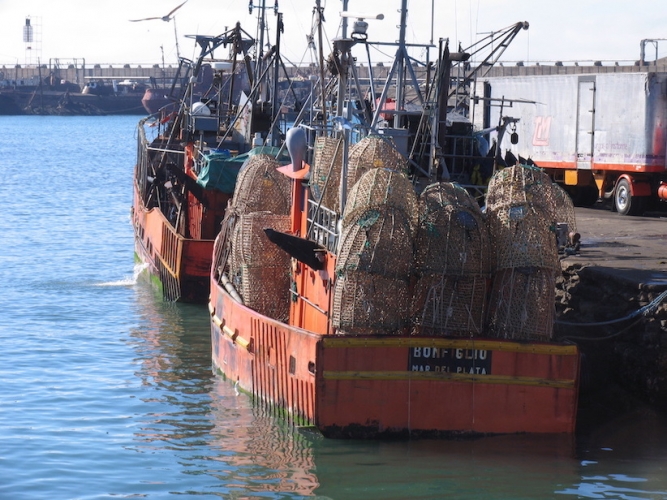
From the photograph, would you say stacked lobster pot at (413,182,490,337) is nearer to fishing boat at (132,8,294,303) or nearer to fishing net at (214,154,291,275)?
fishing net at (214,154,291,275)

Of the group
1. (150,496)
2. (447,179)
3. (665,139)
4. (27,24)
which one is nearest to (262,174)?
(447,179)

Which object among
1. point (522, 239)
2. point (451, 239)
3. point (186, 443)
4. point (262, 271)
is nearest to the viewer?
point (451, 239)

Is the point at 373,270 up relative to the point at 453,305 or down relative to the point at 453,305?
up

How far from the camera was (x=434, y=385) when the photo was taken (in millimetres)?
12266

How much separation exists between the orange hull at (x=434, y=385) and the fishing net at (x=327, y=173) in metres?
2.40

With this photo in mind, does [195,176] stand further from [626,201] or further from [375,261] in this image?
[375,261]

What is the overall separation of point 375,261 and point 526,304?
5.78 feet

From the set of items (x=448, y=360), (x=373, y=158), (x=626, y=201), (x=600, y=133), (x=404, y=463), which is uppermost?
(x=600, y=133)

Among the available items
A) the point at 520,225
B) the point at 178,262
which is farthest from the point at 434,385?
the point at 178,262

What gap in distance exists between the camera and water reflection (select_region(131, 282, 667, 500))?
11.7 m

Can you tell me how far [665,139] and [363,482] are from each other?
13993mm

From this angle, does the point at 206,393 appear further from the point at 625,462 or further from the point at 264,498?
the point at 625,462

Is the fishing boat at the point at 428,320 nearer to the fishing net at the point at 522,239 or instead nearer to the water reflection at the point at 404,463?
the fishing net at the point at 522,239

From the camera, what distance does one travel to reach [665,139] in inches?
917
